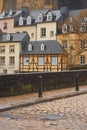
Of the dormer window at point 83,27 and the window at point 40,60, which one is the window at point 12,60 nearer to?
the window at point 40,60

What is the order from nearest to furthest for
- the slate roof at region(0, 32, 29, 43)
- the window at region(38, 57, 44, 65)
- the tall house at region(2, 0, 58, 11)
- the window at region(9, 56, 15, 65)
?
1. the window at region(38, 57, 44, 65)
2. the window at region(9, 56, 15, 65)
3. the slate roof at region(0, 32, 29, 43)
4. the tall house at region(2, 0, 58, 11)

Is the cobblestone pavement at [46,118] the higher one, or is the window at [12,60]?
the window at [12,60]

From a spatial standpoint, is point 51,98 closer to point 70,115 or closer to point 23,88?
point 23,88

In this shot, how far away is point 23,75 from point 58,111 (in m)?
A: 4.87

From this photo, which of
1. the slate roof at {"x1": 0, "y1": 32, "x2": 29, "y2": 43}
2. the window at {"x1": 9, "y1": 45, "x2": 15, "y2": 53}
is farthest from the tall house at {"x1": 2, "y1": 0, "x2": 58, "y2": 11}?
the window at {"x1": 9, "y1": 45, "x2": 15, "y2": 53}

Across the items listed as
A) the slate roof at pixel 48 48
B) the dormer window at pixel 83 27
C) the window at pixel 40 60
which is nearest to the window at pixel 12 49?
the slate roof at pixel 48 48

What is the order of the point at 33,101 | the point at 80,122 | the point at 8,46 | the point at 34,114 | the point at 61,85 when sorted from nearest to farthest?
1. the point at 80,122
2. the point at 34,114
3. the point at 33,101
4. the point at 61,85
5. the point at 8,46

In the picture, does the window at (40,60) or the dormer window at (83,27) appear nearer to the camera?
the dormer window at (83,27)


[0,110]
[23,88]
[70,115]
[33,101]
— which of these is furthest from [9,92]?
[70,115]

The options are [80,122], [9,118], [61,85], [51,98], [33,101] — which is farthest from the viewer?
[61,85]

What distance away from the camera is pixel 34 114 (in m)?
10.1

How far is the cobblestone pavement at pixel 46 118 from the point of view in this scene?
818 centimetres

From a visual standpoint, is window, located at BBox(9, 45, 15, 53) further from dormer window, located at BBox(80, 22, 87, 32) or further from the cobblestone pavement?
the cobblestone pavement

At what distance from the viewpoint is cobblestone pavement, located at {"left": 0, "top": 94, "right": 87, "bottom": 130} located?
26.8 ft
